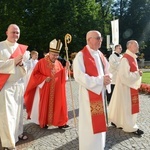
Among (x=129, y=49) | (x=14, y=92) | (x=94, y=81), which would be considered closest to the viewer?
(x=94, y=81)

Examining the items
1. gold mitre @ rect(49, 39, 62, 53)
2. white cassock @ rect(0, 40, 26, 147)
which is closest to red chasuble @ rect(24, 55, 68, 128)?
gold mitre @ rect(49, 39, 62, 53)

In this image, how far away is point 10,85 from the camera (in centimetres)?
568

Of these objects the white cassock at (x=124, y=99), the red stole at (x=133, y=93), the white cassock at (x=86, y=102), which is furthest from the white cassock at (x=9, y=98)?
the red stole at (x=133, y=93)

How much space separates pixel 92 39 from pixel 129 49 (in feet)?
5.89

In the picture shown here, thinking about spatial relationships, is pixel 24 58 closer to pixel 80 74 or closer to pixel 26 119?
pixel 80 74

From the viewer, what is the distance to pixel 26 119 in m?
7.92

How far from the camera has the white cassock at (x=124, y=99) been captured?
6.29 m

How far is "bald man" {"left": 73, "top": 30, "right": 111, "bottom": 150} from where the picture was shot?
4.74 m

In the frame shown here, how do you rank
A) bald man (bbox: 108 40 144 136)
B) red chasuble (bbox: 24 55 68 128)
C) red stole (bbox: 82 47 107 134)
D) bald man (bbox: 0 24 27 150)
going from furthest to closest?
red chasuble (bbox: 24 55 68 128), bald man (bbox: 108 40 144 136), bald man (bbox: 0 24 27 150), red stole (bbox: 82 47 107 134)

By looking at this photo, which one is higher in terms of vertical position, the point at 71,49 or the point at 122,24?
the point at 122,24

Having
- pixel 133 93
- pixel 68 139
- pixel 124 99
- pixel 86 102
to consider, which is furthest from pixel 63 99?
pixel 86 102

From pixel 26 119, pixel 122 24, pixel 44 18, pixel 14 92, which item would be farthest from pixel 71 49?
pixel 14 92

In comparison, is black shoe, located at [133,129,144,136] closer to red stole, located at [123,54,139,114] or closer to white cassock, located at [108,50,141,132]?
white cassock, located at [108,50,141,132]

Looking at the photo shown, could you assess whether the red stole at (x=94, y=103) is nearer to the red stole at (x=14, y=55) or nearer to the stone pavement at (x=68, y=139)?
the stone pavement at (x=68, y=139)
